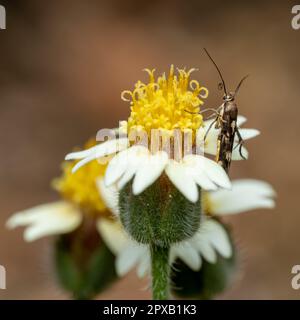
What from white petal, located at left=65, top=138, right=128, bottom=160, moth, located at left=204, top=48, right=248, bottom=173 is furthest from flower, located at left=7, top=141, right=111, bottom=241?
moth, located at left=204, top=48, right=248, bottom=173

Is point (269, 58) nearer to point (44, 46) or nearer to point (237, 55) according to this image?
point (237, 55)

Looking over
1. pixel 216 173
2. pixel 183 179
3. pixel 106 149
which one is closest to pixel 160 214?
pixel 183 179

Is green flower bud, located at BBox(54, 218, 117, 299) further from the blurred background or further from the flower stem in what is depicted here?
the blurred background

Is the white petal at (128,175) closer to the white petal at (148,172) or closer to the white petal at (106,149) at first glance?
the white petal at (148,172)

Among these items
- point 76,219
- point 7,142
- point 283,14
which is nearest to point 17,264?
point 7,142

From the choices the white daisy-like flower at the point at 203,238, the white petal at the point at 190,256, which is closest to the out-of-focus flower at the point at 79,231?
the white daisy-like flower at the point at 203,238

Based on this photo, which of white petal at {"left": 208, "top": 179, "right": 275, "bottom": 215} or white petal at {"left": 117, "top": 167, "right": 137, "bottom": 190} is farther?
white petal at {"left": 208, "top": 179, "right": 275, "bottom": 215}

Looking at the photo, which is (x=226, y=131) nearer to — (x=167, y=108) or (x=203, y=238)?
(x=167, y=108)
